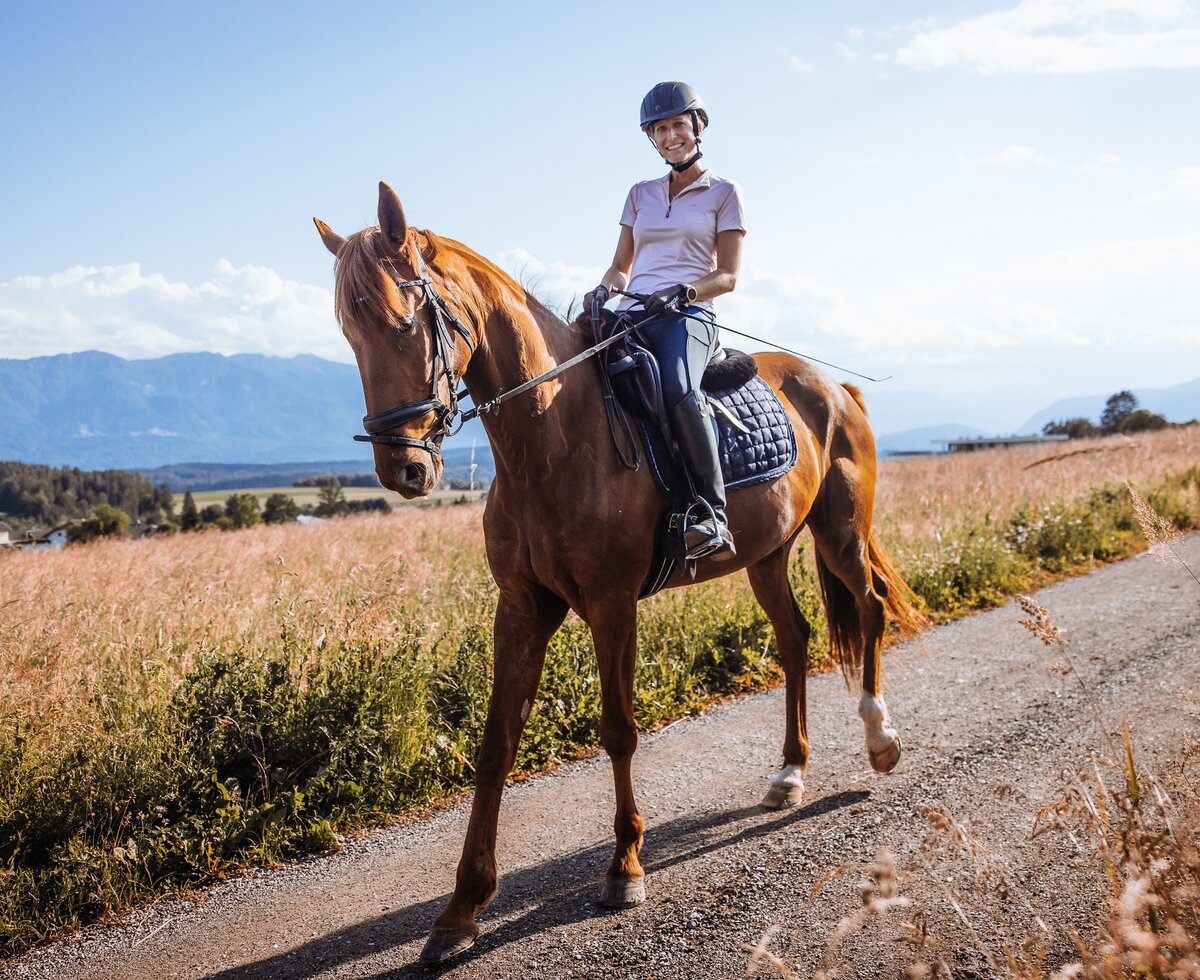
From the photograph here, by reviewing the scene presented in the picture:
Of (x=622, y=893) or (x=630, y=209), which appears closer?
(x=622, y=893)

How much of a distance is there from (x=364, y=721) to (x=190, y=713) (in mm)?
945

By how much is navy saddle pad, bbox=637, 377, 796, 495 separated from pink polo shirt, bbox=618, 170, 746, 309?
2.01 feet

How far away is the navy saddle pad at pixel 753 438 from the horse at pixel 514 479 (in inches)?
4.2

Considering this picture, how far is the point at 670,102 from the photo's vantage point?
445 cm

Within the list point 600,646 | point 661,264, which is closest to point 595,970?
point 600,646

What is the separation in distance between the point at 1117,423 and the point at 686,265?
46.8 m

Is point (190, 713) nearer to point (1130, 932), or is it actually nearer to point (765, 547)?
point (765, 547)

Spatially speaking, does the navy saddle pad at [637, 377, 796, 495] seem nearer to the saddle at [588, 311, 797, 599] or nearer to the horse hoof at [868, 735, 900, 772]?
the saddle at [588, 311, 797, 599]

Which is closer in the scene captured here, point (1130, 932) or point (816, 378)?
point (1130, 932)

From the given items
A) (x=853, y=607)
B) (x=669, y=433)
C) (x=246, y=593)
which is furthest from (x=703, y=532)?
(x=246, y=593)

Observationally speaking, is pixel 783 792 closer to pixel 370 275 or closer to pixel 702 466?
pixel 702 466

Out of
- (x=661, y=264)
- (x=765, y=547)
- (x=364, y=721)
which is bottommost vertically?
(x=364, y=721)

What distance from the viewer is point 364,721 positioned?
5055mm

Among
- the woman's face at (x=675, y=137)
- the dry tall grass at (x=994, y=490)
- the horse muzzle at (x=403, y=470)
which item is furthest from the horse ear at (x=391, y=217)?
the dry tall grass at (x=994, y=490)
